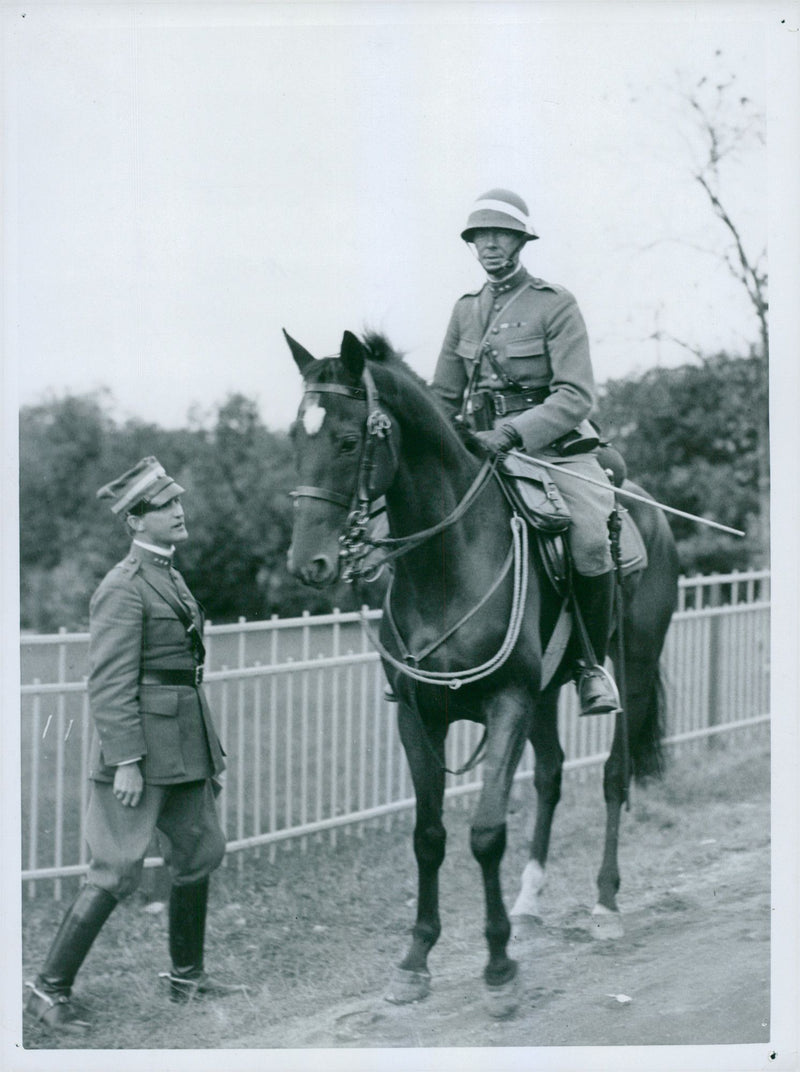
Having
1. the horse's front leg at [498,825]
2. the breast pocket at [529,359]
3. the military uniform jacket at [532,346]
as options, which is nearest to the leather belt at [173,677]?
the horse's front leg at [498,825]

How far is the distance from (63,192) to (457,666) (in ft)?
9.02

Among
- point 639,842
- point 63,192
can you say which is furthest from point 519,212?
point 639,842

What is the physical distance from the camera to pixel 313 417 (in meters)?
4.34

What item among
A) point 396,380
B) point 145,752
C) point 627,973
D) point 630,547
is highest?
point 396,380

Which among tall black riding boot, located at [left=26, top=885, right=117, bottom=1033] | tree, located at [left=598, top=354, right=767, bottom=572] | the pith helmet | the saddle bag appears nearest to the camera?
tall black riding boot, located at [left=26, top=885, right=117, bottom=1033]

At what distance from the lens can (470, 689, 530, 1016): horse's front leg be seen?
15.7ft

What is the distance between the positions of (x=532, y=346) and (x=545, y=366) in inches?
4.6

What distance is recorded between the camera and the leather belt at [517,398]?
18.1 feet

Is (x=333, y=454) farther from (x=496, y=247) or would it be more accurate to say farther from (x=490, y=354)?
(x=496, y=247)

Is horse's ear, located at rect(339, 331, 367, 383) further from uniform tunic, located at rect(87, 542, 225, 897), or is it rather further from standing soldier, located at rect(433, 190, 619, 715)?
uniform tunic, located at rect(87, 542, 225, 897)

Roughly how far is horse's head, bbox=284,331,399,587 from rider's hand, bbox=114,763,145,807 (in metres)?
1.14

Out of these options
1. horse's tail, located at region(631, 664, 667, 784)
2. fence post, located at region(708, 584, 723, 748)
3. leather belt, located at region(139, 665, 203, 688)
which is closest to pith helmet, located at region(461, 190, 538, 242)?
leather belt, located at region(139, 665, 203, 688)

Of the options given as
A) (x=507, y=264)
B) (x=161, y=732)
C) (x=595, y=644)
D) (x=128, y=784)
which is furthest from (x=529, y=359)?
(x=128, y=784)

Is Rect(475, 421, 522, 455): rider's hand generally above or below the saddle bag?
above
